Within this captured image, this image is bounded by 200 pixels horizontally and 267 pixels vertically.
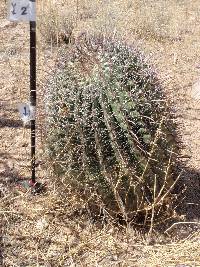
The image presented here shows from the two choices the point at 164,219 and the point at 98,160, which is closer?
the point at 98,160

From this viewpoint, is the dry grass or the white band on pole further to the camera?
the dry grass

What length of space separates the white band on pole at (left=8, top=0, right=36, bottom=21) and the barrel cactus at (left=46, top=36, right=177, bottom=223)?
260 millimetres

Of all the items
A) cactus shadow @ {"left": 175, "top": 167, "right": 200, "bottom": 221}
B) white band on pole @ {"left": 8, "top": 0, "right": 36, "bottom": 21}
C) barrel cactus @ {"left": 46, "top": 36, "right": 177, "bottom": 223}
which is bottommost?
cactus shadow @ {"left": 175, "top": 167, "right": 200, "bottom": 221}

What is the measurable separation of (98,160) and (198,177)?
976 mm

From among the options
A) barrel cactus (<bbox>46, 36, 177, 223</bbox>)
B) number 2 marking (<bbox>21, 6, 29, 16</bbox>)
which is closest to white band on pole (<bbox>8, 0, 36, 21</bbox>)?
number 2 marking (<bbox>21, 6, 29, 16</bbox>)

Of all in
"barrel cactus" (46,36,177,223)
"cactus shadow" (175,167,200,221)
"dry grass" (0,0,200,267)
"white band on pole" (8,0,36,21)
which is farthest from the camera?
"cactus shadow" (175,167,200,221)

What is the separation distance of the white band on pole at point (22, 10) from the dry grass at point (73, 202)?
292mm

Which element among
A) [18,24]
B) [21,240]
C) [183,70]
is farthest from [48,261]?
[18,24]

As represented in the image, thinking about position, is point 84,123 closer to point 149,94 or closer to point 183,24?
point 149,94

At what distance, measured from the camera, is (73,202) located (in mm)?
2648

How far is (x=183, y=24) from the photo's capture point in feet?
17.5

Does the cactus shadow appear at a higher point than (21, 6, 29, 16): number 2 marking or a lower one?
lower

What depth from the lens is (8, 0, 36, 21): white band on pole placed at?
7.84ft

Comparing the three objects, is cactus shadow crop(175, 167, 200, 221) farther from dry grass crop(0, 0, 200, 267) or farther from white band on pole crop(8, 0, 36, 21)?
white band on pole crop(8, 0, 36, 21)
